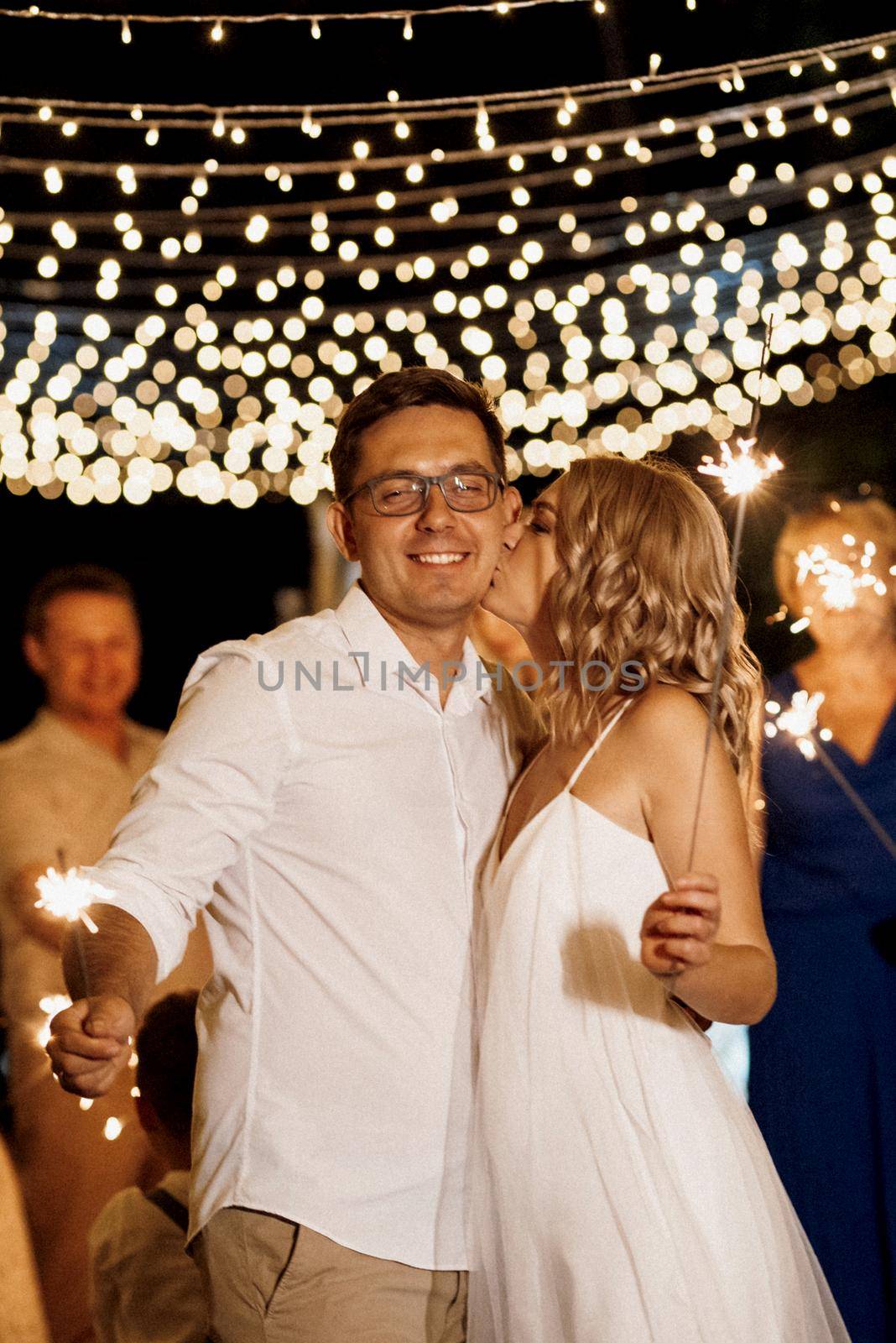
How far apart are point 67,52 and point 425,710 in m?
2.19

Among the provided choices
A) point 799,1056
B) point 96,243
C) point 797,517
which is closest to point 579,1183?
point 799,1056

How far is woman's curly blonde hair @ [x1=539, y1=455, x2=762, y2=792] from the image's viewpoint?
Result: 5.98ft

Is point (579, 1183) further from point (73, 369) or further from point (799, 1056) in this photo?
point (73, 369)

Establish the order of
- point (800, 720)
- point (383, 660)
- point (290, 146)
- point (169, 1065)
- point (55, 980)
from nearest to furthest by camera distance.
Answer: point (383, 660)
point (169, 1065)
point (800, 720)
point (55, 980)
point (290, 146)

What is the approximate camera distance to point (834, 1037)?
3023 mm

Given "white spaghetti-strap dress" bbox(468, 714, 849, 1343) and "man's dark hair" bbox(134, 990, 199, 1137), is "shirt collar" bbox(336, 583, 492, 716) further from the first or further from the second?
Answer: "man's dark hair" bbox(134, 990, 199, 1137)

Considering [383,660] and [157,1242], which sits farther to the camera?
[157,1242]

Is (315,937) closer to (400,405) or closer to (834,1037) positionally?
(400,405)

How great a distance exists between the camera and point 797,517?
3418 millimetres

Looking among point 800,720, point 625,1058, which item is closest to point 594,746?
point 625,1058

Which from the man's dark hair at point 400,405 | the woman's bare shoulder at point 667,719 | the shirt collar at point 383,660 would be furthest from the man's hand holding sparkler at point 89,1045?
the man's dark hair at point 400,405

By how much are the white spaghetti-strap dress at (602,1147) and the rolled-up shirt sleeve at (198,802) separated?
343 millimetres

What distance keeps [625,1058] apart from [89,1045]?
2.11 ft

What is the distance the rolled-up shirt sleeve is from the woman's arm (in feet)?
1.58
